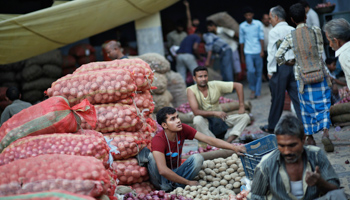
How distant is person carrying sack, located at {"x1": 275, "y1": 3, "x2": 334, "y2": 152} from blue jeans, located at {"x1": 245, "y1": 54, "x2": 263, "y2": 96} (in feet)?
14.2

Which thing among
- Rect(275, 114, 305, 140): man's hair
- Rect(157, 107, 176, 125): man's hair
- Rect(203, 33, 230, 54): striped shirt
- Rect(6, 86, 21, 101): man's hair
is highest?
Rect(203, 33, 230, 54): striped shirt

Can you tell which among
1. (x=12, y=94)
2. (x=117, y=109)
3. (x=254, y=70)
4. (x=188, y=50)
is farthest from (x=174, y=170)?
(x=188, y=50)

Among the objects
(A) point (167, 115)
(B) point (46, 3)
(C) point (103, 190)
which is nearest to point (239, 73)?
(B) point (46, 3)

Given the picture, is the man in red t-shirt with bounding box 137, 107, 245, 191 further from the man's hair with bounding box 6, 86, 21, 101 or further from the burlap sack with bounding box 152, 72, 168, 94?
the burlap sack with bounding box 152, 72, 168, 94

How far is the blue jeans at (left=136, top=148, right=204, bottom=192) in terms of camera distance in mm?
4566

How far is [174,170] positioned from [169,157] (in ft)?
0.48

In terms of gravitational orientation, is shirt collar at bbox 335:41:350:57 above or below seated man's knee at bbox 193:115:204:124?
above

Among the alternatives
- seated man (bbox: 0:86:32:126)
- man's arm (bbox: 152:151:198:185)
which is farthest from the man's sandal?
seated man (bbox: 0:86:32:126)

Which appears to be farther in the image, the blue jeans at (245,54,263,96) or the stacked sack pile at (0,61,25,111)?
the blue jeans at (245,54,263,96)

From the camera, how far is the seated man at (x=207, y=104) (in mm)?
6055

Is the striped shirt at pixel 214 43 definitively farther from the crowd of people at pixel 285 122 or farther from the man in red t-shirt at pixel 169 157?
the man in red t-shirt at pixel 169 157

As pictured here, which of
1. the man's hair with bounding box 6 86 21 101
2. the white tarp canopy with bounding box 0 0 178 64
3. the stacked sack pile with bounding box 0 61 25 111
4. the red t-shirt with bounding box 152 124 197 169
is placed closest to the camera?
the red t-shirt with bounding box 152 124 197 169

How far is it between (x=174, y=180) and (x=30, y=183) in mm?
1812

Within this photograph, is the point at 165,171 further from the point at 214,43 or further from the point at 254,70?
the point at 214,43
